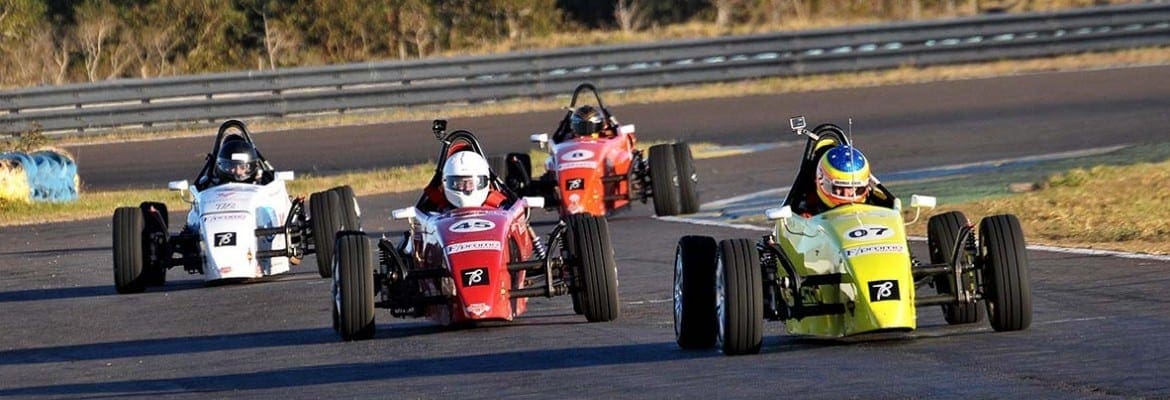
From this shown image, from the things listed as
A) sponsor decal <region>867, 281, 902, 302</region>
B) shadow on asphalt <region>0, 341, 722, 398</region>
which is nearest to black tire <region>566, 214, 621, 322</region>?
shadow on asphalt <region>0, 341, 722, 398</region>

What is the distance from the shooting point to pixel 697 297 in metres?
13.2

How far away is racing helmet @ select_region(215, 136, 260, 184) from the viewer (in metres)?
20.7

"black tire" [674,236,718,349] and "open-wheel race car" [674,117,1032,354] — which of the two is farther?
"black tire" [674,236,718,349]

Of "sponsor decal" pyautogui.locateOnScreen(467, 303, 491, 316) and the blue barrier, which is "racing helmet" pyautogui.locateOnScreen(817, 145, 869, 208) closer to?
"sponsor decal" pyautogui.locateOnScreen(467, 303, 491, 316)

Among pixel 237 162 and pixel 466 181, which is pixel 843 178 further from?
pixel 237 162

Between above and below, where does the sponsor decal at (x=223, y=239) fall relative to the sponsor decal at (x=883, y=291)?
below

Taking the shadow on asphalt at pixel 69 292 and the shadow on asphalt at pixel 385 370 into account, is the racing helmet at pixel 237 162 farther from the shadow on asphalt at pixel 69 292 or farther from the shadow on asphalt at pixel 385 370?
the shadow on asphalt at pixel 385 370

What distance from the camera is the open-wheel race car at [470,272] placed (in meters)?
14.8

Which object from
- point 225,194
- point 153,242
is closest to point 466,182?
point 225,194

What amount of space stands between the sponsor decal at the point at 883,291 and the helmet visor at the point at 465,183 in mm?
4731

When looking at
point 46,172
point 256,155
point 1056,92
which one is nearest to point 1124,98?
point 1056,92

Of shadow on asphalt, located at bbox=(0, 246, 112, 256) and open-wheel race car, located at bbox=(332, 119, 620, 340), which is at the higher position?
open-wheel race car, located at bbox=(332, 119, 620, 340)

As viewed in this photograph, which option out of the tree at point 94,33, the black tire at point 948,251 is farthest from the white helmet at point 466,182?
the tree at point 94,33

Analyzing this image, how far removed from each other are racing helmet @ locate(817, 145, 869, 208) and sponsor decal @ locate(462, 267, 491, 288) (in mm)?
2498
